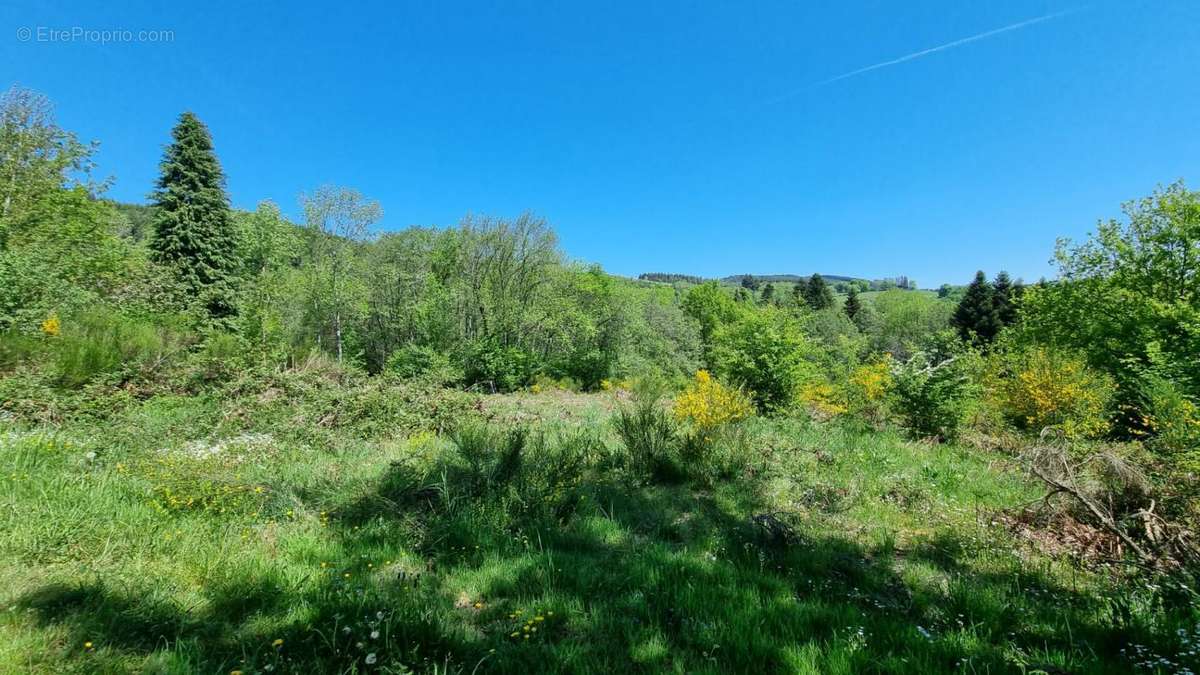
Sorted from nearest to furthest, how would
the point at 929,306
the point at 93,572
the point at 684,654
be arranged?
the point at 684,654 < the point at 93,572 < the point at 929,306

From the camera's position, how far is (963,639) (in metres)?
2.46

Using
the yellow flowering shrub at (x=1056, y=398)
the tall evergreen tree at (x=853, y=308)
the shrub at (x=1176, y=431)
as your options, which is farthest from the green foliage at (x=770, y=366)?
the tall evergreen tree at (x=853, y=308)

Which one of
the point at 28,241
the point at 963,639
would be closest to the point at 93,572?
the point at 963,639

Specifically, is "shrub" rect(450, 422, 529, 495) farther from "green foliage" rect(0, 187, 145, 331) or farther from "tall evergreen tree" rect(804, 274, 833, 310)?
"tall evergreen tree" rect(804, 274, 833, 310)

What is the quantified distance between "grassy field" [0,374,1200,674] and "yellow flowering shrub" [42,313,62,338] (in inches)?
198

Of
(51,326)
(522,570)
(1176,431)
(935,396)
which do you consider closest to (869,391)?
(935,396)

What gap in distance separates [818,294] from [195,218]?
6144cm

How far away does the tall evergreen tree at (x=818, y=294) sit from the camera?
56.0m

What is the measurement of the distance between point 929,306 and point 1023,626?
81035 mm

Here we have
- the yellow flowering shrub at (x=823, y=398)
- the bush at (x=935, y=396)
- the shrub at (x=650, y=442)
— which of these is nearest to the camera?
the shrub at (x=650, y=442)

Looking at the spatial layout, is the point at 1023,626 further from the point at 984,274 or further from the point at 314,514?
the point at 984,274

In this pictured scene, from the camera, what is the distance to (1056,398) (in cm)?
921

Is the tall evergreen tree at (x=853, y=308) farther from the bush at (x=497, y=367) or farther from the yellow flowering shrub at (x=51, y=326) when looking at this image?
the yellow flowering shrub at (x=51, y=326)

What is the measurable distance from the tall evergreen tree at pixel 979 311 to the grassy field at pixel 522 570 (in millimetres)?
42477
